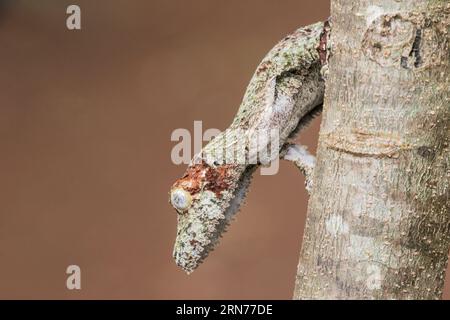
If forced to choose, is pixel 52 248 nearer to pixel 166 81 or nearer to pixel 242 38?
pixel 166 81

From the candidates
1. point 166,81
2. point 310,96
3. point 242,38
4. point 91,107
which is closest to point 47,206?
point 91,107

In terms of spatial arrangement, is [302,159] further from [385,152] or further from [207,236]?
[385,152]

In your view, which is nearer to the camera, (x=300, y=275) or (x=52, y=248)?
(x=300, y=275)

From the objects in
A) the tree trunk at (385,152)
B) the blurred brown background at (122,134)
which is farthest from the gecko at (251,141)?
the blurred brown background at (122,134)

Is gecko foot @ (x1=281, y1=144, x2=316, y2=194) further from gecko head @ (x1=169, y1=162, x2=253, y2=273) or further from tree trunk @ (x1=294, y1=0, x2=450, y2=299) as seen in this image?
tree trunk @ (x1=294, y1=0, x2=450, y2=299)

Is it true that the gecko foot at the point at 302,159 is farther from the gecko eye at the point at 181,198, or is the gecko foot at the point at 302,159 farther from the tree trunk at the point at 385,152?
the tree trunk at the point at 385,152
